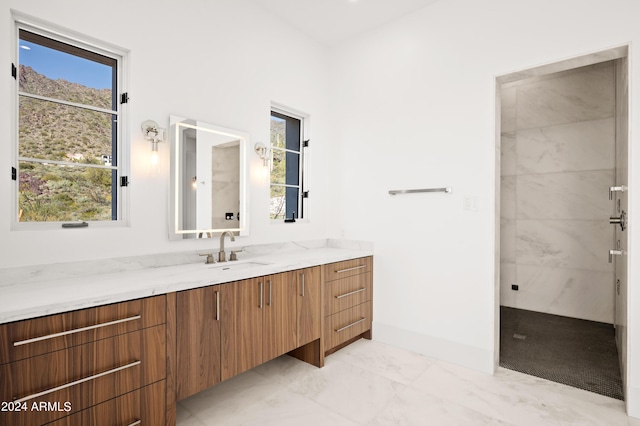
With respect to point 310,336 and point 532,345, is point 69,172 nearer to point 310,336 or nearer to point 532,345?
point 310,336

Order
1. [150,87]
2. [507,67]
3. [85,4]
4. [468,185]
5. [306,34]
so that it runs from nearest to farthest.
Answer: [85,4], [150,87], [507,67], [468,185], [306,34]

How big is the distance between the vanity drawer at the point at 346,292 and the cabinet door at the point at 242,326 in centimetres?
71

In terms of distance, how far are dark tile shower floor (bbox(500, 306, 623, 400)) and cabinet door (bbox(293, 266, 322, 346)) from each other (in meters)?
1.59

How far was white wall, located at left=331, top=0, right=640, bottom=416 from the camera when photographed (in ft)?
7.46

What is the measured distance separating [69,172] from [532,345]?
395cm

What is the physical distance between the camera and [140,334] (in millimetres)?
1603

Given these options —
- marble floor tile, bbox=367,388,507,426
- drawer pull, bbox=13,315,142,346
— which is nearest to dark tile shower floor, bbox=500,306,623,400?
marble floor tile, bbox=367,388,507,426

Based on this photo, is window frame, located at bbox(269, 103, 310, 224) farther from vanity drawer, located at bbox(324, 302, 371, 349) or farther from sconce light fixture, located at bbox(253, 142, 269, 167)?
vanity drawer, located at bbox(324, 302, 371, 349)

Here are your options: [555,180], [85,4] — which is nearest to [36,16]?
[85,4]

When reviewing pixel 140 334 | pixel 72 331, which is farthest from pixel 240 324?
pixel 72 331

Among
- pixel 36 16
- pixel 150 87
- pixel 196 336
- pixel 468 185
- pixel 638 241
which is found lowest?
pixel 196 336

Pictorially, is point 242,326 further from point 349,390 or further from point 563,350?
point 563,350

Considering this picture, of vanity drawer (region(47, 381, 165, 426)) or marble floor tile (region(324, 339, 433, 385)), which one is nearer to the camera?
vanity drawer (region(47, 381, 165, 426))

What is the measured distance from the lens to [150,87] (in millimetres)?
2197
